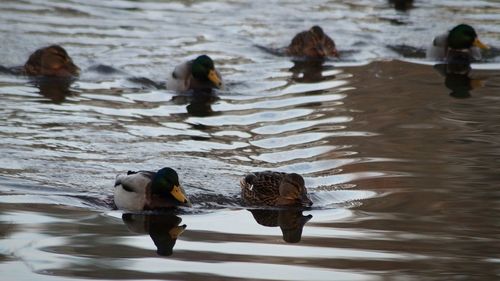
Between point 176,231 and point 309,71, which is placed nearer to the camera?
point 176,231

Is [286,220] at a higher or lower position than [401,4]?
higher

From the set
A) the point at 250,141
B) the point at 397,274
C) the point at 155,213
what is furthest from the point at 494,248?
the point at 250,141

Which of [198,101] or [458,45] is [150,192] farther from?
[458,45]

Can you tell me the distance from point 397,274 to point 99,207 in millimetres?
3634

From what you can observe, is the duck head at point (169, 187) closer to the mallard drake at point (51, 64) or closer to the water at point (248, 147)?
the water at point (248, 147)

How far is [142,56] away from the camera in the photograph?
21.1m

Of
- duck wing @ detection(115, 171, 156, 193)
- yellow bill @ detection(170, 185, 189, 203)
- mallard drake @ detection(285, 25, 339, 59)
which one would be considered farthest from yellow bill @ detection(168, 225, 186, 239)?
mallard drake @ detection(285, 25, 339, 59)

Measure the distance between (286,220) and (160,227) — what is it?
1.12 metres

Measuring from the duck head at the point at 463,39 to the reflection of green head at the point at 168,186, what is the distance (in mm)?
9860

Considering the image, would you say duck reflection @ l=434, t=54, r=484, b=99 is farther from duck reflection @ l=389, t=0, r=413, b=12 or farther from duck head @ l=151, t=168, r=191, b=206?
duck head @ l=151, t=168, r=191, b=206

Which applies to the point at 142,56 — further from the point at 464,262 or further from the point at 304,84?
the point at 464,262

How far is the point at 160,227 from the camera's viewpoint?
38.8ft

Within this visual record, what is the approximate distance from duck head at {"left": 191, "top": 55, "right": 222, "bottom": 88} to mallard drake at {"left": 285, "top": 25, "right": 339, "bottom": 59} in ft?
8.45

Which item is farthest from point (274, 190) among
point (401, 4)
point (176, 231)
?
point (401, 4)
